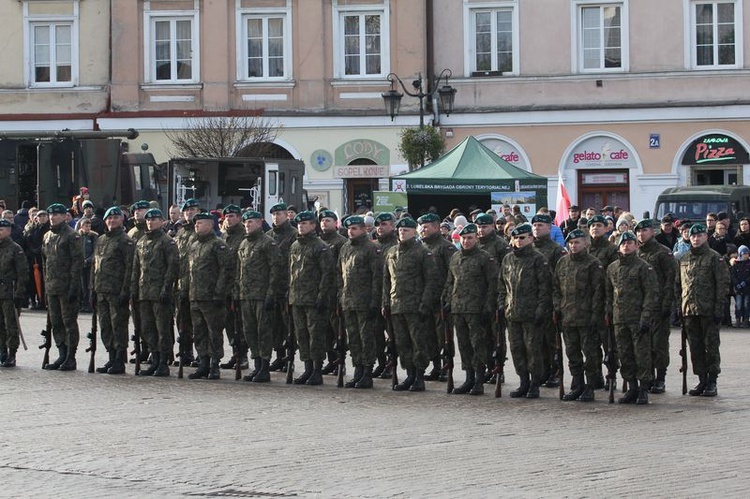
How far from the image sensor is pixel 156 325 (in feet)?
59.5

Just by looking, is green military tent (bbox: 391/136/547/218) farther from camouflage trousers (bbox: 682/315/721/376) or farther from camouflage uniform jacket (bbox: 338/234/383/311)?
camouflage trousers (bbox: 682/315/721/376)

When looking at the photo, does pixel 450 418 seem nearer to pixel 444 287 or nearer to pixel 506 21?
pixel 444 287

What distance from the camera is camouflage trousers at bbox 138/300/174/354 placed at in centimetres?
1803

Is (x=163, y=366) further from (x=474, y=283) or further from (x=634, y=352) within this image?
(x=634, y=352)

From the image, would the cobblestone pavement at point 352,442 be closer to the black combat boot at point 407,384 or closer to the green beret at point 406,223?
the black combat boot at point 407,384

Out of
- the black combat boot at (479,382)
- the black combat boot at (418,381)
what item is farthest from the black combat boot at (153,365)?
the black combat boot at (479,382)

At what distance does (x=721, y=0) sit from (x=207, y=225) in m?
24.3

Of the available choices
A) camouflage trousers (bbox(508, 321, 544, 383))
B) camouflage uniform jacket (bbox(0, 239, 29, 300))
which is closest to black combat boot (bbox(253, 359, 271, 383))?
camouflage trousers (bbox(508, 321, 544, 383))

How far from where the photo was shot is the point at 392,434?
13.1 m

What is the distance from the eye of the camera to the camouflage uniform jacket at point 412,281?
16.7 m

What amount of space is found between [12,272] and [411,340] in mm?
5133

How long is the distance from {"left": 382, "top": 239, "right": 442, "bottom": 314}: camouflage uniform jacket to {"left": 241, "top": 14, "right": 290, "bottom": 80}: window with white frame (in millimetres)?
24880

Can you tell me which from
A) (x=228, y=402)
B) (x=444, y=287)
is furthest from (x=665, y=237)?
(x=228, y=402)

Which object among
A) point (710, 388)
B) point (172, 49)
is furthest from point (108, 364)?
point (172, 49)
